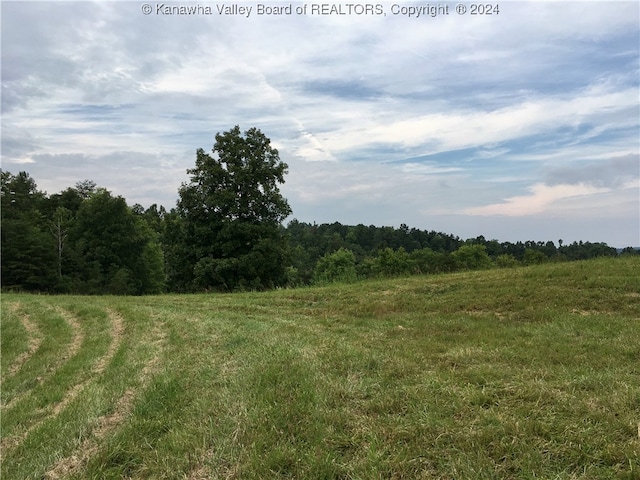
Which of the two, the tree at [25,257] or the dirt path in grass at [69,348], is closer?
the dirt path in grass at [69,348]

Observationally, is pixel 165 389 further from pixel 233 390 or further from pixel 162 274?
pixel 162 274

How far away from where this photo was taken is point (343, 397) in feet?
13.6

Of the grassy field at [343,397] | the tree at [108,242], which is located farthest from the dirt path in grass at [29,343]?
the tree at [108,242]

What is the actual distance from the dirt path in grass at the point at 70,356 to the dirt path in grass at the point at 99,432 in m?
0.86

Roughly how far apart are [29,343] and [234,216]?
18.2 meters

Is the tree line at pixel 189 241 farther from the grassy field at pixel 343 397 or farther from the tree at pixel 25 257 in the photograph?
the grassy field at pixel 343 397

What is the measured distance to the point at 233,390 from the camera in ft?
15.2

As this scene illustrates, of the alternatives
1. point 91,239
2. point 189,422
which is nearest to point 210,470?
point 189,422

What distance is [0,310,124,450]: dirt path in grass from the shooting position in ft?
14.9

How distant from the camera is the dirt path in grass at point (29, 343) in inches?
304

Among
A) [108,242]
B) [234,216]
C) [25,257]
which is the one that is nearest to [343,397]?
[234,216]

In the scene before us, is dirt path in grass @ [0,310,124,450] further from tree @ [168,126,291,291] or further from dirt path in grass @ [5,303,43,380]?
tree @ [168,126,291,291]

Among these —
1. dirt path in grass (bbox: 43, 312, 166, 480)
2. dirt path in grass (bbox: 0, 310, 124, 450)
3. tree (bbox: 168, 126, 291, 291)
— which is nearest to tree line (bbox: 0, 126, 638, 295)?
tree (bbox: 168, 126, 291, 291)

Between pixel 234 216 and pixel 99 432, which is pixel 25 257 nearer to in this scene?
pixel 234 216
